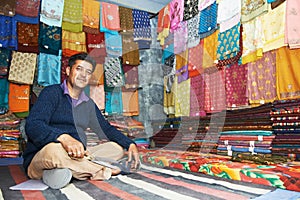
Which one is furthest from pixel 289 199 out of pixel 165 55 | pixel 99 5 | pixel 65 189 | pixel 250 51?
pixel 99 5

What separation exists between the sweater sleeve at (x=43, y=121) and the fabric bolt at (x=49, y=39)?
1.64 m

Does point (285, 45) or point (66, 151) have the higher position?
point (285, 45)

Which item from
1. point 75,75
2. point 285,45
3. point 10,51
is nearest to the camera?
point 75,75

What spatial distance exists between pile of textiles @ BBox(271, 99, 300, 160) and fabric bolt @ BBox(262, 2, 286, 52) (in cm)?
45

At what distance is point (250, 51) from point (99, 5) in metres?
2.05

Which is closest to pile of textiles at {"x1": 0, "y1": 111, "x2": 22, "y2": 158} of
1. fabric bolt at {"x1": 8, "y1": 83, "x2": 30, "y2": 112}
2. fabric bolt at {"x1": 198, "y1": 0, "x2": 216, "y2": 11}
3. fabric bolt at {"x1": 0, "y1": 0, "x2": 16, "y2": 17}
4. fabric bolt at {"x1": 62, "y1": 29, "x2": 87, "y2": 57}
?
fabric bolt at {"x1": 8, "y1": 83, "x2": 30, "y2": 112}

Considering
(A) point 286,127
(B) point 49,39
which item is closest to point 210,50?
(A) point 286,127

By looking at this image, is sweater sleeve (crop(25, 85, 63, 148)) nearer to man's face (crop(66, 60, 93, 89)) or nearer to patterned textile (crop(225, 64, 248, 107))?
man's face (crop(66, 60, 93, 89))

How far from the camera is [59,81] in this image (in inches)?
128

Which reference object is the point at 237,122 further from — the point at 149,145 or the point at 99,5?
the point at 99,5

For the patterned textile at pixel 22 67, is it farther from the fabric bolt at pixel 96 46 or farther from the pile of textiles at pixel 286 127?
the pile of textiles at pixel 286 127

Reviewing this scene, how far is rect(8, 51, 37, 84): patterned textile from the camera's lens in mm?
3042

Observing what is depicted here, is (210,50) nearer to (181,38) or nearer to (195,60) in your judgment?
(195,60)

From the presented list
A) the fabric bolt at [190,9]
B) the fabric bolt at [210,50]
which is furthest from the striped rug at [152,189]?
the fabric bolt at [190,9]
